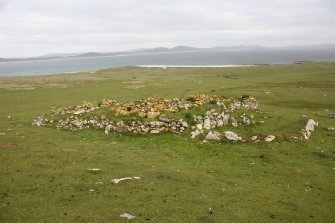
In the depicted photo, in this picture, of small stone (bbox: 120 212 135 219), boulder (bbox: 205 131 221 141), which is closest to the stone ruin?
boulder (bbox: 205 131 221 141)

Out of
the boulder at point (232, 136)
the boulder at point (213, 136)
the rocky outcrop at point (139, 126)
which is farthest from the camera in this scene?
the rocky outcrop at point (139, 126)

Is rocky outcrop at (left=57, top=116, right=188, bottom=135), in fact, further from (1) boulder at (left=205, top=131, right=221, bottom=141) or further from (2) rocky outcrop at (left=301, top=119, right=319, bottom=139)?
(2) rocky outcrop at (left=301, top=119, right=319, bottom=139)

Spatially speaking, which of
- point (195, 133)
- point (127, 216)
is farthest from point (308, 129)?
point (127, 216)

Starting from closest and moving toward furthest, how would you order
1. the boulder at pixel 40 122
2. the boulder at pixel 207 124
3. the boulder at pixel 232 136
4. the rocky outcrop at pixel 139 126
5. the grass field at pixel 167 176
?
1. the grass field at pixel 167 176
2. the boulder at pixel 232 136
3. the boulder at pixel 207 124
4. the rocky outcrop at pixel 139 126
5. the boulder at pixel 40 122

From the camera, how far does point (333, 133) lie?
40812 millimetres

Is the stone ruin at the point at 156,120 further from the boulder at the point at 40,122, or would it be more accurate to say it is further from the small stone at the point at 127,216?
the small stone at the point at 127,216

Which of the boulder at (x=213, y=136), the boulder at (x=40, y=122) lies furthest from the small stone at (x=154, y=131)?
the boulder at (x=40, y=122)

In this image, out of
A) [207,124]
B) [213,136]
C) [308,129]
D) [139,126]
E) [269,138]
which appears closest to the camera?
[269,138]

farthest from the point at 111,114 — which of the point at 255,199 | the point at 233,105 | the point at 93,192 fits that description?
the point at 255,199

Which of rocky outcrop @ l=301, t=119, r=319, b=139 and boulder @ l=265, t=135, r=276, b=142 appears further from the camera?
rocky outcrop @ l=301, t=119, r=319, b=139

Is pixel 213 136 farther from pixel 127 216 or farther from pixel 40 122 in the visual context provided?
pixel 40 122

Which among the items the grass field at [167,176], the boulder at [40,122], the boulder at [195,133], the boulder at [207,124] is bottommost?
the grass field at [167,176]

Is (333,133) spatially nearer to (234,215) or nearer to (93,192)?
(234,215)

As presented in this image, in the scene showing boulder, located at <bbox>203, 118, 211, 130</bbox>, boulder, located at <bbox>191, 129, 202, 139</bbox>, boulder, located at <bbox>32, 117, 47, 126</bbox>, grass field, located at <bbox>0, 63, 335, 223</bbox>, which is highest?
boulder, located at <bbox>203, 118, 211, 130</bbox>
